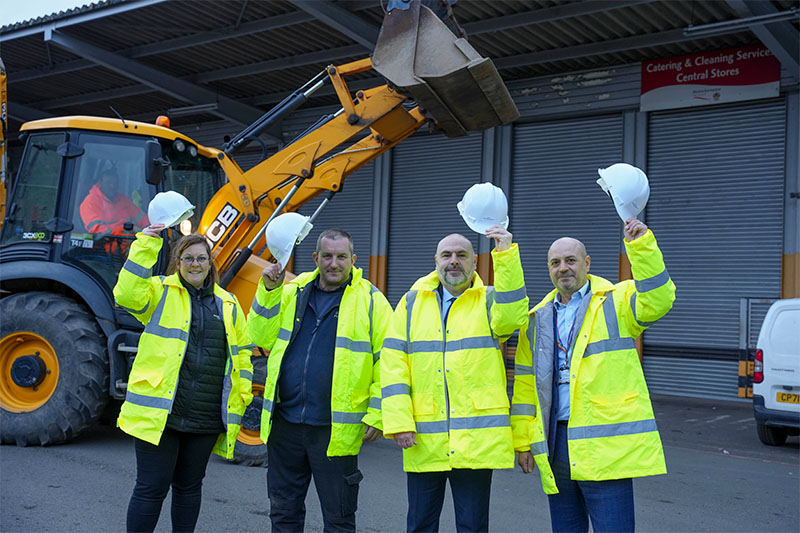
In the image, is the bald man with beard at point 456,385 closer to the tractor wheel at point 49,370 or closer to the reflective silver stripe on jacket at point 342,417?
the reflective silver stripe on jacket at point 342,417

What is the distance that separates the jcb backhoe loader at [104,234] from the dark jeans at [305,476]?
2.66m

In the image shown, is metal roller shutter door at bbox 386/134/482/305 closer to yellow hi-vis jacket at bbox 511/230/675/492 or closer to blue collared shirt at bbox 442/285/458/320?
blue collared shirt at bbox 442/285/458/320

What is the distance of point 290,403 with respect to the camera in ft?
12.3

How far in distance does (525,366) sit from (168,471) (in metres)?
1.86

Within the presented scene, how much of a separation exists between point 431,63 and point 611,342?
297 cm

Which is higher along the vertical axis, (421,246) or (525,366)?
(421,246)

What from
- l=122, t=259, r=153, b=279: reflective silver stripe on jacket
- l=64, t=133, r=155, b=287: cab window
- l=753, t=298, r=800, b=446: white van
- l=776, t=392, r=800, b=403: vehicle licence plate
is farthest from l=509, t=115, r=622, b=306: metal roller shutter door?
l=122, t=259, r=153, b=279: reflective silver stripe on jacket

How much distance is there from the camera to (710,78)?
1242cm

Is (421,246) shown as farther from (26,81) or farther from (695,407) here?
(26,81)

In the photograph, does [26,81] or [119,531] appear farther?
[26,81]

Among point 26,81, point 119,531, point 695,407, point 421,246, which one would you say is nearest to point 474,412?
point 119,531

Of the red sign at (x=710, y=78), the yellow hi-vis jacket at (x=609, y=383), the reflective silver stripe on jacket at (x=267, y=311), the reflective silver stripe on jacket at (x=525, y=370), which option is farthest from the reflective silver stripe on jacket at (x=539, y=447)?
the red sign at (x=710, y=78)

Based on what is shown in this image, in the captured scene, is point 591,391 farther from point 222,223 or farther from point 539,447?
point 222,223

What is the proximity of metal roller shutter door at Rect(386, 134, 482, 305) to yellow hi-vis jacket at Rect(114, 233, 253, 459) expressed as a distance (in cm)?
1109
